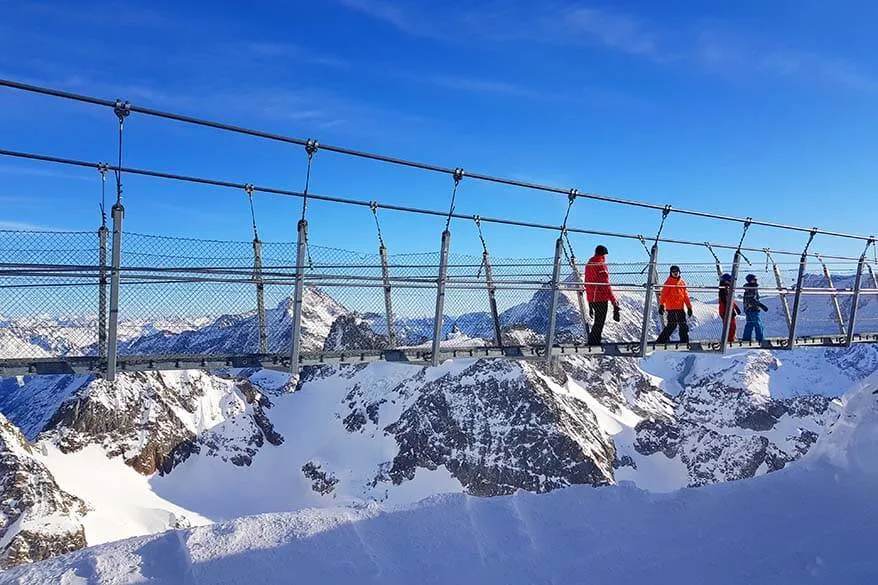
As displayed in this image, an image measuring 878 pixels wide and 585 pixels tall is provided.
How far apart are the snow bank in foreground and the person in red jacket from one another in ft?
12.2

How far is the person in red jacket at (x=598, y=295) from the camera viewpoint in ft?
34.8

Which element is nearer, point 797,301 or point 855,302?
point 797,301

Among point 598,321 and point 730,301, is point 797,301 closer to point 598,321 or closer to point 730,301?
point 730,301

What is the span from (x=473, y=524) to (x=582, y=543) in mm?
1027

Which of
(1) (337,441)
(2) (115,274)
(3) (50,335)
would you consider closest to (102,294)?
(2) (115,274)

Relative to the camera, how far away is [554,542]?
638cm

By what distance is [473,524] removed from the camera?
657cm

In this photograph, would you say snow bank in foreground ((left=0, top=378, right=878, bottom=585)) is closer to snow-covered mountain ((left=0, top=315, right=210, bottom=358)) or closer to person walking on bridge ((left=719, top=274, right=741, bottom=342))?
snow-covered mountain ((left=0, top=315, right=210, bottom=358))

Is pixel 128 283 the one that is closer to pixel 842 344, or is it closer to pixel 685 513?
pixel 685 513

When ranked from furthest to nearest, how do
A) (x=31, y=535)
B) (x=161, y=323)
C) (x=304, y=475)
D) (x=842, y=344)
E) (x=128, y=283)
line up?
(x=304, y=475), (x=31, y=535), (x=842, y=344), (x=161, y=323), (x=128, y=283)

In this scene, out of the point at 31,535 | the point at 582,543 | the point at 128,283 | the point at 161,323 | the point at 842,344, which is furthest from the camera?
the point at 31,535

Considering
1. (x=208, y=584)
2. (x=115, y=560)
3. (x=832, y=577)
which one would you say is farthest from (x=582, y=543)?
(x=115, y=560)

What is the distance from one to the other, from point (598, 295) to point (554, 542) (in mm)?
5077

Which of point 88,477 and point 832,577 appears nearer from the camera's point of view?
point 832,577
